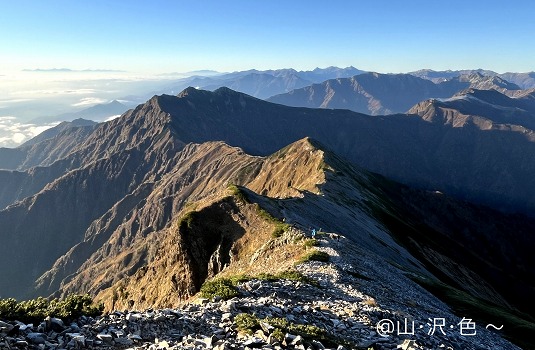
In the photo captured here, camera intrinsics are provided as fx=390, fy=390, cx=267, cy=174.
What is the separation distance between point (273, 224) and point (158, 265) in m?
31.6

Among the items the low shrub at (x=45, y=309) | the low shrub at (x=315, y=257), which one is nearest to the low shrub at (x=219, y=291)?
the low shrub at (x=45, y=309)

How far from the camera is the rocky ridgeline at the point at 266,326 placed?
44.8 feet

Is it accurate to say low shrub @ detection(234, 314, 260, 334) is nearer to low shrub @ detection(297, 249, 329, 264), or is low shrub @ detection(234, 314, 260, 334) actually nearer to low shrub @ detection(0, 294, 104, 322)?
low shrub @ detection(0, 294, 104, 322)

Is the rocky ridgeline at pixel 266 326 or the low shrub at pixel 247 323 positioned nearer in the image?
the rocky ridgeline at pixel 266 326

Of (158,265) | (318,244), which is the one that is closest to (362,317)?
(318,244)

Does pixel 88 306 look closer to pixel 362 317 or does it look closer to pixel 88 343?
pixel 88 343

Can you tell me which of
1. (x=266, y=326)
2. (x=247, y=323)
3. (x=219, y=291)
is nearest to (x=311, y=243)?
(x=219, y=291)

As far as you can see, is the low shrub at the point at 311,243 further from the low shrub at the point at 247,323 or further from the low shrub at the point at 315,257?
the low shrub at the point at 247,323

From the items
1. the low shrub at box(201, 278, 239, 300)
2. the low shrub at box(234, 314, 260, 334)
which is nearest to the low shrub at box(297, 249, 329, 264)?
the low shrub at box(201, 278, 239, 300)

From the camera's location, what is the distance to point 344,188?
11806 cm

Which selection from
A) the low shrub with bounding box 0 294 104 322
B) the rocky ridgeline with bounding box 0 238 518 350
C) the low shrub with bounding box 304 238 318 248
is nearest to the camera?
the rocky ridgeline with bounding box 0 238 518 350

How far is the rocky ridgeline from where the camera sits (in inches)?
537

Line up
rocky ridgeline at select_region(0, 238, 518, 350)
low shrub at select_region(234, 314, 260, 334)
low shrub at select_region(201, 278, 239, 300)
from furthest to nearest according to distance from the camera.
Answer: low shrub at select_region(201, 278, 239, 300)
low shrub at select_region(234, 314, 260, 334)
rocky ridgeline at select_region(0, 238, 518, 350)

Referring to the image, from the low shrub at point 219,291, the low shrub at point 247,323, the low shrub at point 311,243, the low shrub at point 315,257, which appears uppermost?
the low shrub at point 247,323
